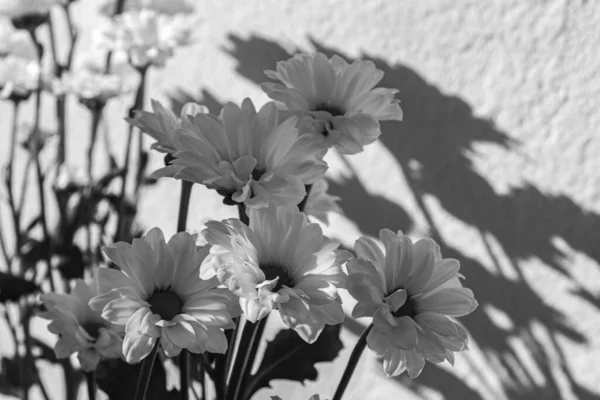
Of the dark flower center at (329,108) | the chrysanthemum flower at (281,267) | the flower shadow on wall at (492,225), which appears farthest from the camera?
the flower shadow on wall at (492,225)

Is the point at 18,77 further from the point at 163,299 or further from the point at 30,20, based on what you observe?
the point at 163,299

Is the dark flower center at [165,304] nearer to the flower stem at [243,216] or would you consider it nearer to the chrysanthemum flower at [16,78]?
the flower stem at [243,216]

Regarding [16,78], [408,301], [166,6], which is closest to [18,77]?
[16,78]

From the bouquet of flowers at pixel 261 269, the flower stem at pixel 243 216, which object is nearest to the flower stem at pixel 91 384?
the bouquet of flowers at pixel 261 269

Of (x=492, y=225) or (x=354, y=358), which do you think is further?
(x=492, y=225)

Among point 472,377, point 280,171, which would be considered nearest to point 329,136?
point 280,171

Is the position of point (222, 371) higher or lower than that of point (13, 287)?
higher

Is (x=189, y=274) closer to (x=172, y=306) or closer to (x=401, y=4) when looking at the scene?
(x=172, y=306)

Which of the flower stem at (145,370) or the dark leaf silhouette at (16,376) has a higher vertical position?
the flower stem at (145,370)
